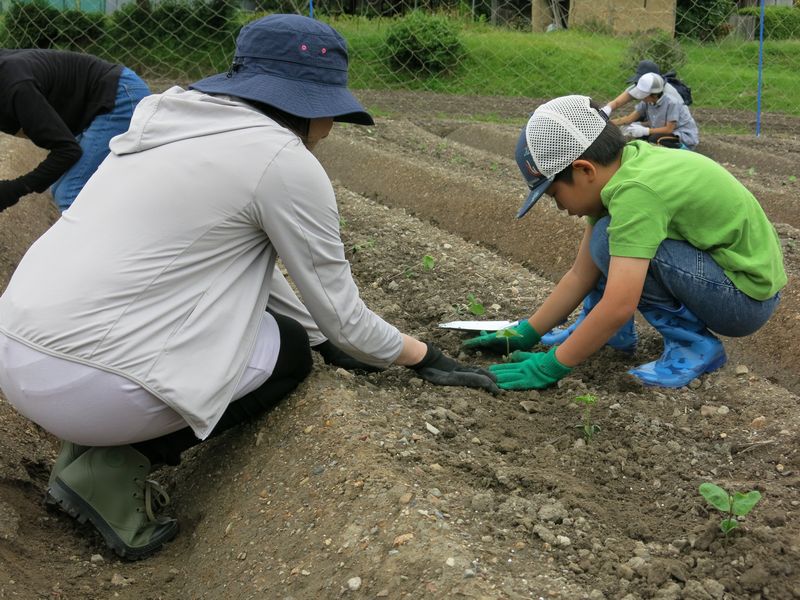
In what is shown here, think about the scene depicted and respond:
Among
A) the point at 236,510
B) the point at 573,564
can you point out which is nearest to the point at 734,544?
the point at 573,564

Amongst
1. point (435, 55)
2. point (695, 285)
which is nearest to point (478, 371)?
point (695, 285)

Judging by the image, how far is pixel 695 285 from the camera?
285 centimetres

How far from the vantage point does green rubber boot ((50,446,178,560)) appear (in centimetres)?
241

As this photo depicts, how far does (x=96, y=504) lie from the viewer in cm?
243

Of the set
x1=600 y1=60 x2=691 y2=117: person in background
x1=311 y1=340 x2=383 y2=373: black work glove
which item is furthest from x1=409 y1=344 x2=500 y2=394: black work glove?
Result: x1=600 y1=60 x2=691 y2=117: person in background

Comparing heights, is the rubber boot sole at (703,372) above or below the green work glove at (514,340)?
above

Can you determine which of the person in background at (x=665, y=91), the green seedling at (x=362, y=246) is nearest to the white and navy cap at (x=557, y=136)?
the green seedling at (x=362, y=246)

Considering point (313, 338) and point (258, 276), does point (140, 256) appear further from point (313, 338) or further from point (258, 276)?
point (313, 338)

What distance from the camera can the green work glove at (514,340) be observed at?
10.7 ft

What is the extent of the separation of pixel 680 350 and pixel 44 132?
2501 mm

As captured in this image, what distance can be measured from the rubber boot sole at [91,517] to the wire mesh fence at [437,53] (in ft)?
32.6

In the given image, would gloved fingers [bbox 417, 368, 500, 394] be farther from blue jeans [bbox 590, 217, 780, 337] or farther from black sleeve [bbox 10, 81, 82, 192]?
black sleeve [bbox 10, 81, 82, 192]

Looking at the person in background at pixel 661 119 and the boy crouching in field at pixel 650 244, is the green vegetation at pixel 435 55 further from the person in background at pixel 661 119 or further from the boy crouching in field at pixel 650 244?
the boy crouching in field at pixel 650 244

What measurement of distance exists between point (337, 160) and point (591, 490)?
5773 mm
